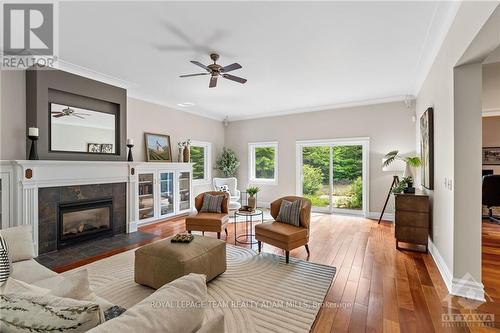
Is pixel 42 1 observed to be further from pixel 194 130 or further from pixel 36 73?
pixel 194 130

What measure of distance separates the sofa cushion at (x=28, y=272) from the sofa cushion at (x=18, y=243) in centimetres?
7

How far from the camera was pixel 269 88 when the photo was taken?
4.85 m

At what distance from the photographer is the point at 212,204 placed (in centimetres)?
440

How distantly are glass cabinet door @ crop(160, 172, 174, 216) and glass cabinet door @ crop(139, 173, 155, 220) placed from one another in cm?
26

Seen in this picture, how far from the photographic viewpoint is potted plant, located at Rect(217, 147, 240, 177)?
732cm

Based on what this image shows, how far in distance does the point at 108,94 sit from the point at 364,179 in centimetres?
579

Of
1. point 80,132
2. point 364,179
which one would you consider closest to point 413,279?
point 364,179

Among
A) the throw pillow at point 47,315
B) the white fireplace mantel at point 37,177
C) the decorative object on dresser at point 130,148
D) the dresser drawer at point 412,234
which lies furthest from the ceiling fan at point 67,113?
the dresser drawer at point 412,234

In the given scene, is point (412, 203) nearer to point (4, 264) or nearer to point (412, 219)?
point (412, 219)

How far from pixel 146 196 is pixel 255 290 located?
362 cm

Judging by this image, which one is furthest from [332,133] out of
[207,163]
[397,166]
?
[207,163]

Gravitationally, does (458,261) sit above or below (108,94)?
below

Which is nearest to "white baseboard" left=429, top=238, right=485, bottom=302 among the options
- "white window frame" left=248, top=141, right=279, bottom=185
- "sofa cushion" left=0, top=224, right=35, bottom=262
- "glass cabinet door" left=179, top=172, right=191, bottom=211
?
"sofa cushion" left=0, top=224, right=35, bottom=262

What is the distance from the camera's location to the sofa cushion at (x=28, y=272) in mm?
1801
